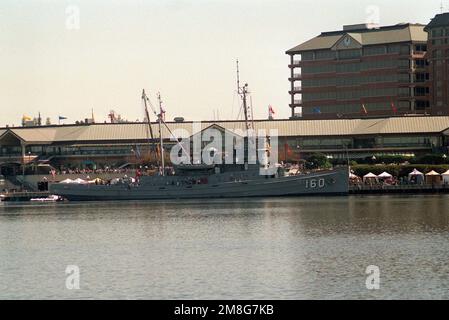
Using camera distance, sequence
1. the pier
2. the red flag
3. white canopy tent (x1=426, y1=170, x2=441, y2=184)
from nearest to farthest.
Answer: white canopy tent (x1=426, y1=170, x2=441, y2=184)
the pier
the red flag

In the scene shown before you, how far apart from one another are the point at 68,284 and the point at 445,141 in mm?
128140

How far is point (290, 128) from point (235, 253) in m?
120

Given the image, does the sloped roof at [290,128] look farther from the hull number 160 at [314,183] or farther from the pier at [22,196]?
the hull number 160 at [314,183]

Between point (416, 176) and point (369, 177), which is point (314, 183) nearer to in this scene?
point (369, 177)

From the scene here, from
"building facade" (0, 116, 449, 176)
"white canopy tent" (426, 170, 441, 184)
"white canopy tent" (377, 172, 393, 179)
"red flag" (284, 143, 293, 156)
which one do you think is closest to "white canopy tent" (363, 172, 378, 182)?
"white canopy tent" (377, 172, 393, 179)

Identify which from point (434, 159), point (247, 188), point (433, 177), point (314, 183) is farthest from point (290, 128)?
point (433, 177)

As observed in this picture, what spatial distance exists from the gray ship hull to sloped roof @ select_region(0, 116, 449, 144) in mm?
33143

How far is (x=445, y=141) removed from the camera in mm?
179250

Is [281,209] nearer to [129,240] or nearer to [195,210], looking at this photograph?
[195,210]

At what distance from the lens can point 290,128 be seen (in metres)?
190

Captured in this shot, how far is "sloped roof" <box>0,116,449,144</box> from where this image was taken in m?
182

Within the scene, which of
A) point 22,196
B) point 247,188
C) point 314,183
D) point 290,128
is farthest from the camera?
point 290,128

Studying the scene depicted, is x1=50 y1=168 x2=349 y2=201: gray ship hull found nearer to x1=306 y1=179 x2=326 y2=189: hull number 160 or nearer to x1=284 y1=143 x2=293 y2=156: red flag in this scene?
x1=306 y1=179 x2=326 y2=189: hull number 160
